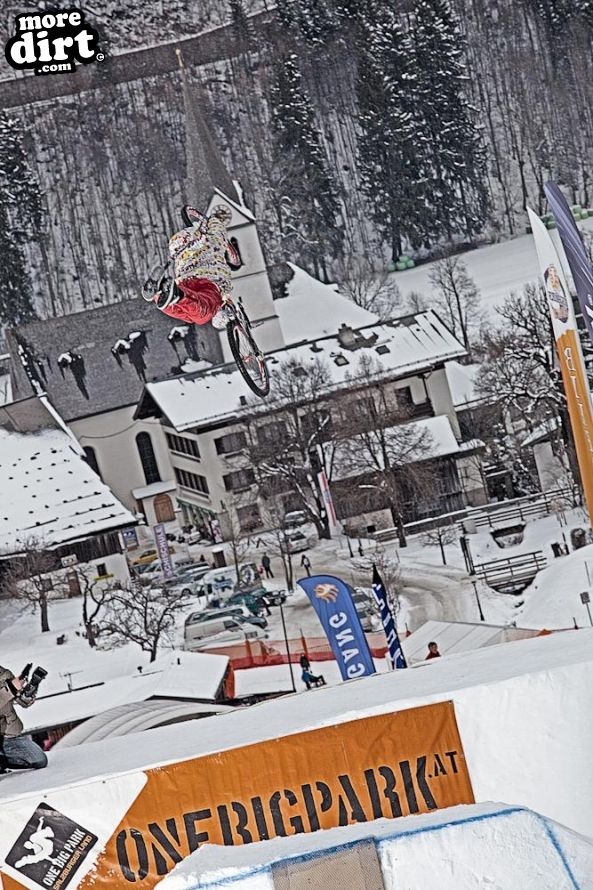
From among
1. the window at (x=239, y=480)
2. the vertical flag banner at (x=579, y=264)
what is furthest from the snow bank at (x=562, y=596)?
the window at (x=239, y=480)

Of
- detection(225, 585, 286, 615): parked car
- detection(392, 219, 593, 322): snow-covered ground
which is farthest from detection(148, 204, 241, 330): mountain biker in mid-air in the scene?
detection(392, 219, 593, 322): snow-covered ground

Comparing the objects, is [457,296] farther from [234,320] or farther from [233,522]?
[234,320]

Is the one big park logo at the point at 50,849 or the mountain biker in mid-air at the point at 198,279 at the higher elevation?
the mountain biker in mid-air at the point at 198,279

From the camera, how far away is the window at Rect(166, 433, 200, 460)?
23875 mm

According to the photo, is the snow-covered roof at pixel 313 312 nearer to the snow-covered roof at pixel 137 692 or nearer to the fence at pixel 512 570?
the fence at pixel 512 570

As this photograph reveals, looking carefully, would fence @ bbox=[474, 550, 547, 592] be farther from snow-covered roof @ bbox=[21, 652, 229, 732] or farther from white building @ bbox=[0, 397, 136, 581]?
white building @ bbox=[0, 397, 136, 581]

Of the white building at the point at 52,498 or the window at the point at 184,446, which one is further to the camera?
the window at the point at 184,446

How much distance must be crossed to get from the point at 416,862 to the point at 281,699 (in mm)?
2078

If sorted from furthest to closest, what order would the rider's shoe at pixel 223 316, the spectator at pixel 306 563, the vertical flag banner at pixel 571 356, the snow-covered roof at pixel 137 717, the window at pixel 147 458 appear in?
1. the window at pixel 147 458
2. the spectator at pixel 306 563
3. the snow-covered roof at pixel 137 717
4. the rider's shoe at pixel 223 316
5. the vertical flag banner at pixel 571 356

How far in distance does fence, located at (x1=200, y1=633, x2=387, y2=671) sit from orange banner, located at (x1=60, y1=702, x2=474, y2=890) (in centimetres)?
1103

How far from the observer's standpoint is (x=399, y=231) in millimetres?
28078

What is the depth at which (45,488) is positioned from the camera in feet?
80.4

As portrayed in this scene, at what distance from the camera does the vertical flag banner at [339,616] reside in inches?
397

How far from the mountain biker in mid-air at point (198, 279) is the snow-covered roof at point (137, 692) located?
4201 mm
